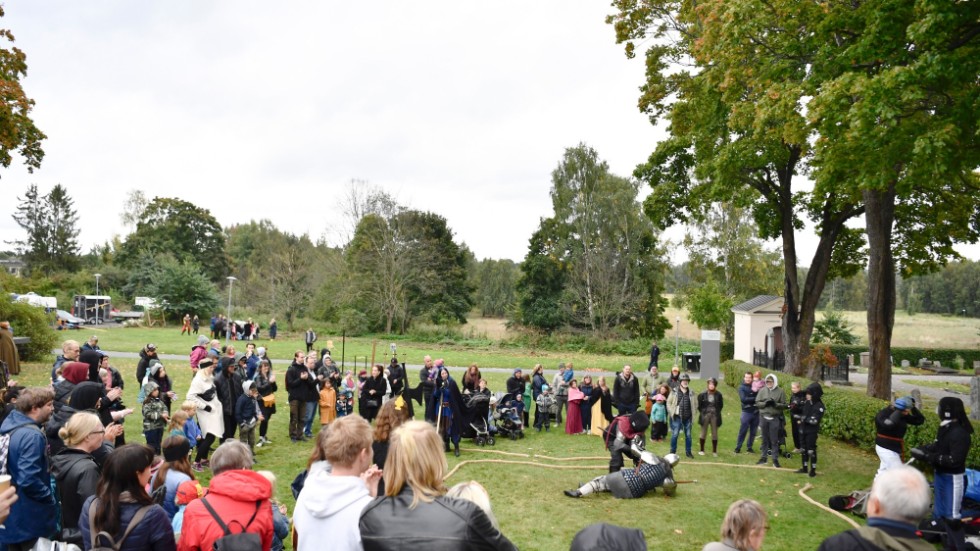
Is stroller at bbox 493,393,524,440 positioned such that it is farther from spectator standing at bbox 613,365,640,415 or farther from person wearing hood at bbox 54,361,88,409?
person wearing hood at bbox 54,361,88,409

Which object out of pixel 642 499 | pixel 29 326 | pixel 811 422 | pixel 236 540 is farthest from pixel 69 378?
pixel 29 326

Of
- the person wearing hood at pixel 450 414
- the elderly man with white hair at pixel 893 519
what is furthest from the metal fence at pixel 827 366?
the elderly man with white hair at pixel 893 519

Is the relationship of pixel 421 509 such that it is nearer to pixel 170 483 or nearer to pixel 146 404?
pixel 170 483

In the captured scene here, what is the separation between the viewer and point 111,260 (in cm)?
6619

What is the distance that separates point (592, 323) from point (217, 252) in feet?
153

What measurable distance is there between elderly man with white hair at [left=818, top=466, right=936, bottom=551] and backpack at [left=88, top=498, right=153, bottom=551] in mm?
3768

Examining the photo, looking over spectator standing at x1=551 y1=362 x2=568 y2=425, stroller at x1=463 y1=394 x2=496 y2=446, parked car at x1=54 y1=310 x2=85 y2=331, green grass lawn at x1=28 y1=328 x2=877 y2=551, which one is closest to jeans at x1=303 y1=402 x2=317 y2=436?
green grass lawn at x1=28 y1=328 x2=877 y2=551

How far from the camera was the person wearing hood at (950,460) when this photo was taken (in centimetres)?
756

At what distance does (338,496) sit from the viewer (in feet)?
10.0

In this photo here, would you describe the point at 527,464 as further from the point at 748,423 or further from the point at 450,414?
the point at 748,423

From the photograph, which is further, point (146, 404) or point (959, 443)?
point (146, 404)

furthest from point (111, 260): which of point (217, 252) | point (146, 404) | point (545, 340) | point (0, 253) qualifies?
point (146, 404)

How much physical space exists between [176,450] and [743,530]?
430 centimetres

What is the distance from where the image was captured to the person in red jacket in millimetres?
3242
